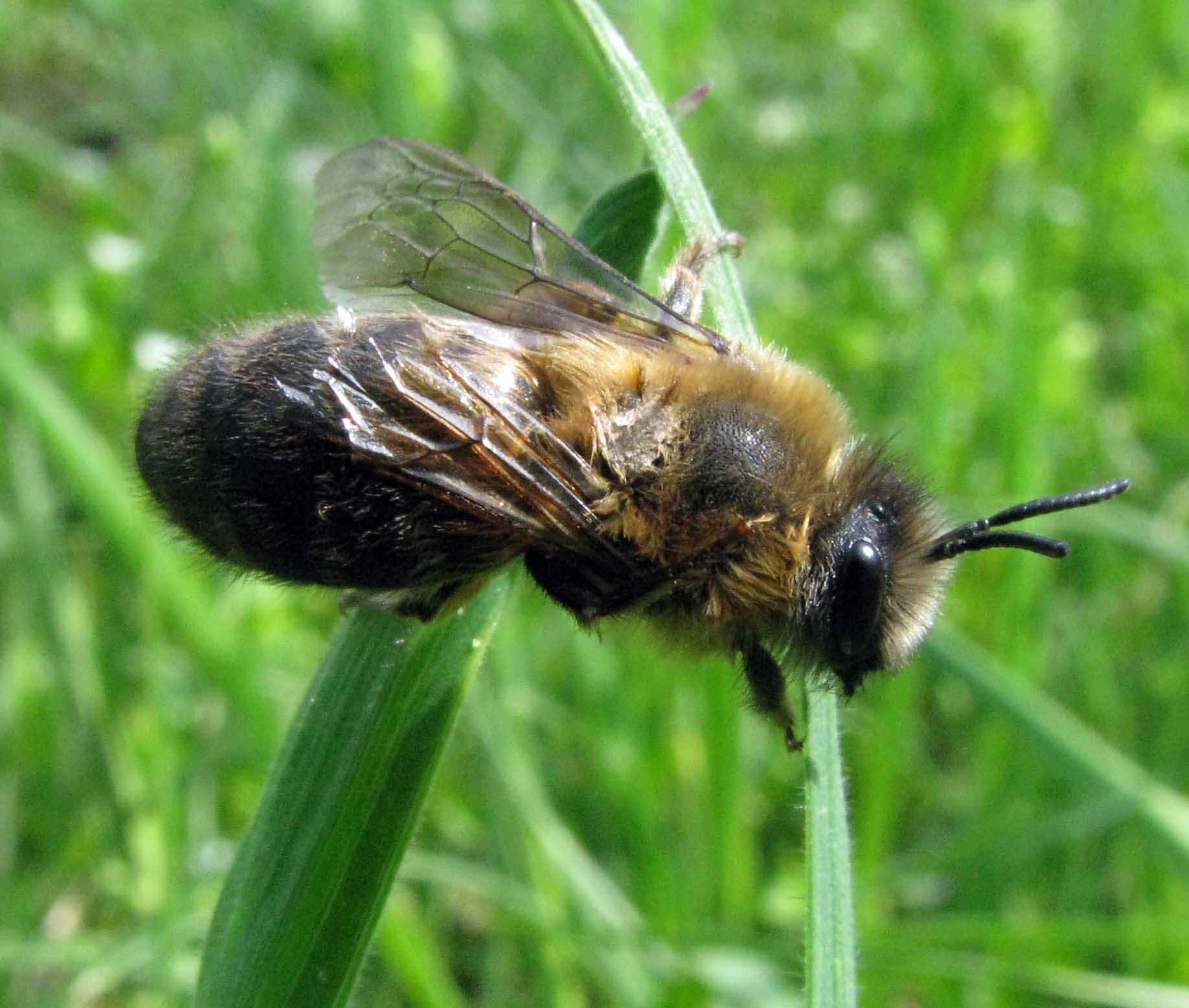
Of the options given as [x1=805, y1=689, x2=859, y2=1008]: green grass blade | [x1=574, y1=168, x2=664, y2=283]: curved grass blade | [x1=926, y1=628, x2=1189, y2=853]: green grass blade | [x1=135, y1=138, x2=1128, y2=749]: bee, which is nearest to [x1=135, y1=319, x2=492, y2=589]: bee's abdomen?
[x1=135, y1=138, x2=1128, y2=749]: bee

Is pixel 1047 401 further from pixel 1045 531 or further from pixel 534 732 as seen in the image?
pixel 534 732

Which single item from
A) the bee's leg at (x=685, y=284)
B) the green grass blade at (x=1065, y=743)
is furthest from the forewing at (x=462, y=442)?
the green grass blade at (x=1065, y=743)

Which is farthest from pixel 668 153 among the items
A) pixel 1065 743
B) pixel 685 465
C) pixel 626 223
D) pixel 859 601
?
pixel 1065 743

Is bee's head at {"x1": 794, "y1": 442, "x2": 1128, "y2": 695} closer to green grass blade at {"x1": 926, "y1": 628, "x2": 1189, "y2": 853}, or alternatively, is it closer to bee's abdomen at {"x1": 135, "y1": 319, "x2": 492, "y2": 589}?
bee's abdomen at {"x1": 135, "y1": 319, "x2": 492, "y2": 589}

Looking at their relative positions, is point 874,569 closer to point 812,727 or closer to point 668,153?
point 812,727

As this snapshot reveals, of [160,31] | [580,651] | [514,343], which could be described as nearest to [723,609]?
[514,343]

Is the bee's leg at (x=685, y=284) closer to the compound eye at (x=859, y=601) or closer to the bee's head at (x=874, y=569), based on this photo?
the bee's head at (x=874, y=569)
